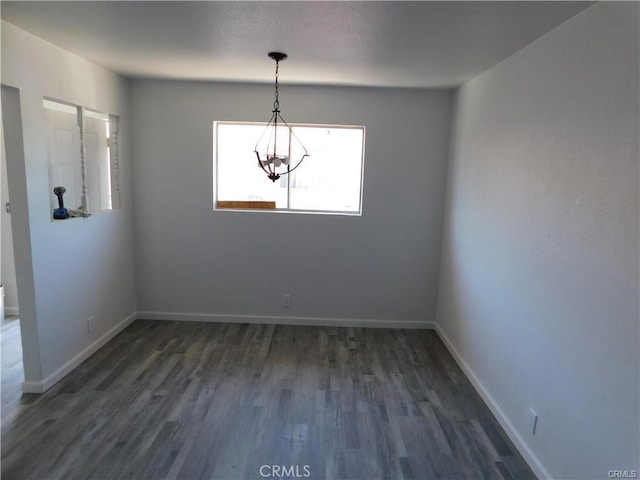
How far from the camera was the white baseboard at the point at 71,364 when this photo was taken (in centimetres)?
284

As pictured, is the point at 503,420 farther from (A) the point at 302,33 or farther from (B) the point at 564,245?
(A) the point at 302,33

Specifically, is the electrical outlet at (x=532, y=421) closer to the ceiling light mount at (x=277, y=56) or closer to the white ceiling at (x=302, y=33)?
the white ceiling at (x=302, y=33)

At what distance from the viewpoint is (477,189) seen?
3.26 metres

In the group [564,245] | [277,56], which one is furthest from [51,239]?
[564,245]

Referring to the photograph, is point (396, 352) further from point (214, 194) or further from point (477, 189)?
point (214, 194)

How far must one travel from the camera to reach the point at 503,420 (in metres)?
2.64

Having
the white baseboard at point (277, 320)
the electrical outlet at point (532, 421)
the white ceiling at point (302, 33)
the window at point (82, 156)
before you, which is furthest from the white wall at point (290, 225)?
the electrical outlet at point (532, 421)

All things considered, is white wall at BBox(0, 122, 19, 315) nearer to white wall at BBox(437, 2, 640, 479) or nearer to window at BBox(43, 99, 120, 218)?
window at BBox(43, 99, 120, 218)

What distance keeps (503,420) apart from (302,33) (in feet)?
9.27

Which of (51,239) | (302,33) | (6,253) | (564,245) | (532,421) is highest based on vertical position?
(302,33)

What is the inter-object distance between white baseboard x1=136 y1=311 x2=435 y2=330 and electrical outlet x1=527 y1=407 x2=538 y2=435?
204 centimetres

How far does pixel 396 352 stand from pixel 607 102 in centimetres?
270

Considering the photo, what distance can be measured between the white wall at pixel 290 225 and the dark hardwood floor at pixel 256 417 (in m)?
0.59

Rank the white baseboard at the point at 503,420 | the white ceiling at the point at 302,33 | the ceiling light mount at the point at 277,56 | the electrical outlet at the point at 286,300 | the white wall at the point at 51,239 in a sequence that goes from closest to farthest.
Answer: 1. the white ceiling at the point at 302,33
2. the white baseboard at the point at 503,420
3. the white wall at the point at 51,239
4. the ceiling light mount at the point at 277,56
5. the electrical outlet at the point at 286,300
